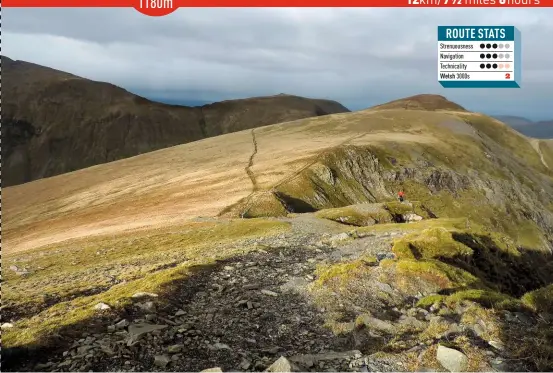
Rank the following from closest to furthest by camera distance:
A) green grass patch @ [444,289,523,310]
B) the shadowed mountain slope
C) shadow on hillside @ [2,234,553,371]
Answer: shadow on hillside @ [2,234,553,371], green grass patch @ [444,289,523,310], the shadowed mountain slope

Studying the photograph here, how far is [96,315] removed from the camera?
17438mm

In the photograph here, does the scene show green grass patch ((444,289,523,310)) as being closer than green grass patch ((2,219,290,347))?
No

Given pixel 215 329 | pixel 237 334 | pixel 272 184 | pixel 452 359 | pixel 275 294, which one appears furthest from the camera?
pixel 272 184

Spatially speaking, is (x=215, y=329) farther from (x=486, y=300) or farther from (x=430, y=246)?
(x=430, y=246)

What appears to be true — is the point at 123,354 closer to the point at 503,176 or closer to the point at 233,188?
the point at 233,188

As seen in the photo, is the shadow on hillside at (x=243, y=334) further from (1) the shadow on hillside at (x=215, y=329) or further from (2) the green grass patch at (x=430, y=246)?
(2) the green grass patch at (x=430, y=246)

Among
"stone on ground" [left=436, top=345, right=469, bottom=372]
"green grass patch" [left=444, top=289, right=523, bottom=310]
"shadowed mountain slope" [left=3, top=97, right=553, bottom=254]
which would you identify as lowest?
"shadowed mountain slope" [left=3, top=97, right=553, bottom=254]

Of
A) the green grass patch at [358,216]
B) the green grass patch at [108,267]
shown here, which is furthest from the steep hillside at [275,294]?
the green grass patch at [358,216]

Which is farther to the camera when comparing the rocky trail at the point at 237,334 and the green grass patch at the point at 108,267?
the green grass patch at the point at 108,267

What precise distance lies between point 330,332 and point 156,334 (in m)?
7.54

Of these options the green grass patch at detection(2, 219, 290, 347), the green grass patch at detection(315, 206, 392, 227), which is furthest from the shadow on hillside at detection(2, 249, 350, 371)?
the green grass patch at detection(315, 206, 392, 227)

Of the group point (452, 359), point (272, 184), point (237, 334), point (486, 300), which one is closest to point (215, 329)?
point (237, 334)

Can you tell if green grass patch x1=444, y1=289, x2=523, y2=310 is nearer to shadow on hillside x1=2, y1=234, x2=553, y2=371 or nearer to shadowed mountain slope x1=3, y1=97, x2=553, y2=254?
shadow on hillside x1=2, y1=234, x2=553, y2=371

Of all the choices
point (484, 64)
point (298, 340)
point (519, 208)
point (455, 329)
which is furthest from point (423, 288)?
point (519, 208)
